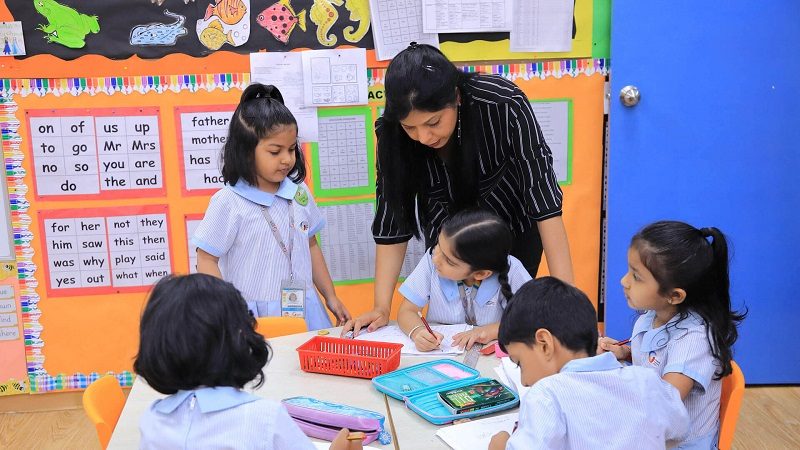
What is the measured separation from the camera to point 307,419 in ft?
4.91

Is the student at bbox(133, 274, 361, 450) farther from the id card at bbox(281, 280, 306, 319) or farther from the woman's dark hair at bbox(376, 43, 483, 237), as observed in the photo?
the id card at bbox(281, 280, 306, 319)

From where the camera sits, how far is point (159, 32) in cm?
296

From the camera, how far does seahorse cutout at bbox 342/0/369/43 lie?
3.00 metres

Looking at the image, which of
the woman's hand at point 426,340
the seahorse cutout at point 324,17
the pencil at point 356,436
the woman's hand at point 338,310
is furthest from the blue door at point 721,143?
the pencil at point 356,436

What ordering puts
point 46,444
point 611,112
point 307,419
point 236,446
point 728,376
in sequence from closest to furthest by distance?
point 236,446, point 307,419, point 728,376, point 46,444, point 611,112

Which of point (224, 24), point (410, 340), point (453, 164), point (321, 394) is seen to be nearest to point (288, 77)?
point (224, 24)

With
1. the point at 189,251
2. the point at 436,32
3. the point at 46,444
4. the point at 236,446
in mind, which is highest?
the point at 436,32

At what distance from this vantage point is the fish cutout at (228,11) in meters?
2.95

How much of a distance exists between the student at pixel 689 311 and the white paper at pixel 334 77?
158 centimetres

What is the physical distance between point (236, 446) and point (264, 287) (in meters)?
1.34

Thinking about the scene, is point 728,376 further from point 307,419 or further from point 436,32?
point 436,32

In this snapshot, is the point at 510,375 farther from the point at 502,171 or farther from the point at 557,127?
the point at 557,127

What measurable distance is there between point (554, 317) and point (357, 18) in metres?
1.98

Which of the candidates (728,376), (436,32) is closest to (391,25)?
(436,32)
